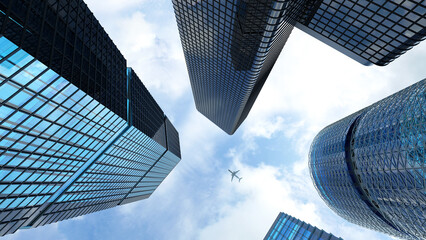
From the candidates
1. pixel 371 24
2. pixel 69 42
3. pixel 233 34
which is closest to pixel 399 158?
pixel 371 24

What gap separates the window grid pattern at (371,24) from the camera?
36244 millimetres

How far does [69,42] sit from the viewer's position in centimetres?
2602

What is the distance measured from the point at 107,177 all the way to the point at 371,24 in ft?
233

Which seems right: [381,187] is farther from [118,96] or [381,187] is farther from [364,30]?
[118,96]

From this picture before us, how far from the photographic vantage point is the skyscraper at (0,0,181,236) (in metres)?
18.9

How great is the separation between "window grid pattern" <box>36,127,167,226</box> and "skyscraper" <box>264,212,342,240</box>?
1918 inches

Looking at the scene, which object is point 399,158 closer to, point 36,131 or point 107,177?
point 36,131

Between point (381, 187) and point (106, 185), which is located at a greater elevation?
point (381, 187)

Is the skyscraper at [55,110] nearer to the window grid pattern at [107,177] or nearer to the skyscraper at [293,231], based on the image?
the window grid pattern at [107,177]

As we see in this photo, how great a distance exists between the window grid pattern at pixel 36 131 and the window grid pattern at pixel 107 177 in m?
6.03

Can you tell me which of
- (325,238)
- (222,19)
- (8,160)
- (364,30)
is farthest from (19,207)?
(364,30)

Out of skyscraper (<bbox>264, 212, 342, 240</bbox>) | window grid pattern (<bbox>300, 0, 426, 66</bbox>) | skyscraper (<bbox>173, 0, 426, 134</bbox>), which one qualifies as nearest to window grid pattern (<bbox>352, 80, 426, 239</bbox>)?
window grid pattern (<bbox>300, 0, 426, 66</bbox>)

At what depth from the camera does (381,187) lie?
43.8 metres

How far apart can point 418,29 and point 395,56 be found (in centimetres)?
979
